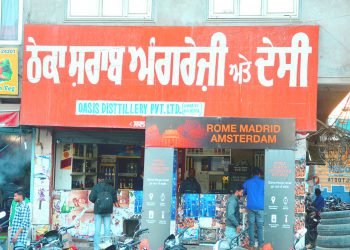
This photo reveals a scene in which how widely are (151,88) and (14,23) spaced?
3.98 meters

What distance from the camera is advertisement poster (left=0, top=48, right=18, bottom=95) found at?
15305 mm

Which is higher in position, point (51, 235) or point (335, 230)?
point (335, 230)

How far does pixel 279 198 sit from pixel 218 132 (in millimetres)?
1990

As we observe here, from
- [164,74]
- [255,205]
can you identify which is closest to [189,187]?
[255,205]

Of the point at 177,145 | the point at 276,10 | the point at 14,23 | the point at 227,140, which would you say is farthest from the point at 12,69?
the point at 276,10

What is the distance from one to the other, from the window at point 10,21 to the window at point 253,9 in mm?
4835

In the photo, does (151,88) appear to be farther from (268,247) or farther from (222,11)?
(268,247)

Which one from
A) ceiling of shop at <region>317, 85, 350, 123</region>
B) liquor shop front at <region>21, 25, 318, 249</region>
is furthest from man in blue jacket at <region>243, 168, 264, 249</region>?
ceiling of shop at <region>317, 85, 350, 123</region>

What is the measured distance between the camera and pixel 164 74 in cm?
1466

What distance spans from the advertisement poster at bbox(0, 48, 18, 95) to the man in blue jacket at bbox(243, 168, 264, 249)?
6.16 meters

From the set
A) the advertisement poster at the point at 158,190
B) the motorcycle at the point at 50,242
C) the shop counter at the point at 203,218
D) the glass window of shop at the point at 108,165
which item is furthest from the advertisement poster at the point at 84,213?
the motorcycle at the point at 50,242

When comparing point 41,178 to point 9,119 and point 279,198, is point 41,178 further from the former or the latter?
point 279,198

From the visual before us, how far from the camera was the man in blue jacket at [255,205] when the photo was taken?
14562mm

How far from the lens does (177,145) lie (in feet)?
46.2
